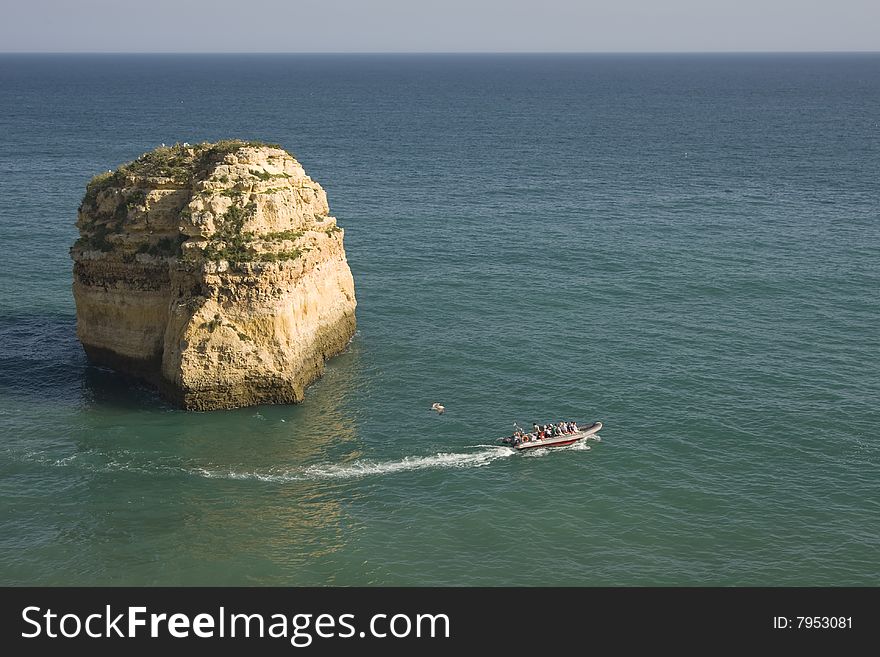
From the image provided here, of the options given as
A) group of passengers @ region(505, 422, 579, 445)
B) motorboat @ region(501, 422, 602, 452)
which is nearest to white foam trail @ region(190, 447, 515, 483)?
motorboat @ region(501, 422, 602, 452)

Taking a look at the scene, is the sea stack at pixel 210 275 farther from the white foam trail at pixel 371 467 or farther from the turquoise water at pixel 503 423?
the white foam trail at pixel 371 467

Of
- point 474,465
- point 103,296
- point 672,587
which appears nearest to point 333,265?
point 103,296

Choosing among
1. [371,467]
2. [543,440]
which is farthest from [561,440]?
[371,467]

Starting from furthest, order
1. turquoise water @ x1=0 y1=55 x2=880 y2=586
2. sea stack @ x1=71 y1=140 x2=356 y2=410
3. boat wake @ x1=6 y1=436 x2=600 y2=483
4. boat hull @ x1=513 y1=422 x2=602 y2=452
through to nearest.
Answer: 1. sea stack @ x1=71 y1=140 x2=356 y2=410
2. boat hull @ x1=513 y1=422 x2=602 y2=452
3. boat wake @ x1=6 y1=436 x2=600 y2=483
4. turquoise water @ x1=0 y1=55 x2=880 y2=586

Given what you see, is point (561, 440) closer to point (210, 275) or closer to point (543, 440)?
point (543, 440)

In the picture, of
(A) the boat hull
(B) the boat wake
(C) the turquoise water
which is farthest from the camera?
(A) the boat hull

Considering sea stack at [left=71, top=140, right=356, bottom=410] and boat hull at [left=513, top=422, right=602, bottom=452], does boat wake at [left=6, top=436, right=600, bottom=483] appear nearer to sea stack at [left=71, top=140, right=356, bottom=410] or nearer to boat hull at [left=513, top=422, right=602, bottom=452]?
boat hull at [left=513, top=422, right=602, bottom=452]
